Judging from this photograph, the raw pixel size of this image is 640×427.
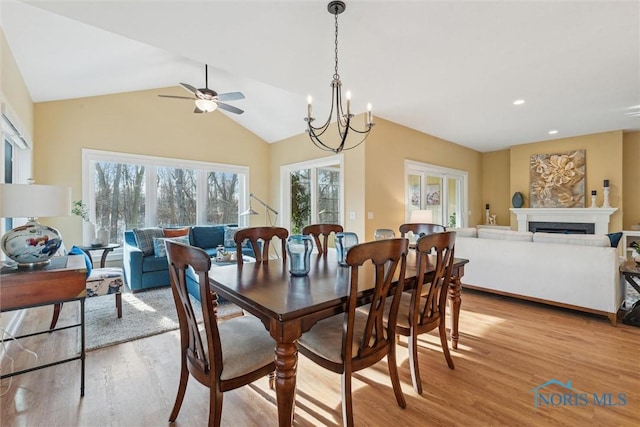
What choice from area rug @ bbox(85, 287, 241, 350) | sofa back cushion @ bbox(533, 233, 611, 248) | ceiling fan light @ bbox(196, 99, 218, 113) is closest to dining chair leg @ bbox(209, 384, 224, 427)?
area rug @ bbox(85, 287, 241, 350)

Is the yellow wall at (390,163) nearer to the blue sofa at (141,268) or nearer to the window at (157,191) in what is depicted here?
the blue sofa at (141,268)

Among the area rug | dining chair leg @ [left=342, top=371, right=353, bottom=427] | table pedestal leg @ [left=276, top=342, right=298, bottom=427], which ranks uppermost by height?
table pedestal leg @ [left=276, top=342, right=298, bottom=427]

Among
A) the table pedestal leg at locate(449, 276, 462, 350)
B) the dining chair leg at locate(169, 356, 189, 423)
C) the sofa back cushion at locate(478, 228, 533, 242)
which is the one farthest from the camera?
the sofa back cushion at locate(478, 228, 533, 242)

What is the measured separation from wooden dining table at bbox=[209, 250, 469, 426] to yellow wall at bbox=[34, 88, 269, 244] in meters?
3.97

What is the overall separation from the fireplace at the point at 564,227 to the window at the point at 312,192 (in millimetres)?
4495

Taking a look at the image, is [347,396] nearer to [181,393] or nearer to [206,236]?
[181,393]

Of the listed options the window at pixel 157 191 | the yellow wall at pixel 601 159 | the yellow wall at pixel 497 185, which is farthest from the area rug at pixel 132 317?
the yellow wall at pixel 601 159

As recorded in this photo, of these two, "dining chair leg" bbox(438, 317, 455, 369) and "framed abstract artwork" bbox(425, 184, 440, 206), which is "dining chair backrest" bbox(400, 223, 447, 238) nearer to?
"dining chair leg" bbox(438, 317, 455, 369)

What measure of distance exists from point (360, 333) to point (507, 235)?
2.85 m

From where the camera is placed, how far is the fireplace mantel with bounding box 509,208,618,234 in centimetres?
522

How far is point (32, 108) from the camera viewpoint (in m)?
3.89

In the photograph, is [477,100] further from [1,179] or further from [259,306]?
[1,179]

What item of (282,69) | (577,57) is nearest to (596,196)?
(577,57)

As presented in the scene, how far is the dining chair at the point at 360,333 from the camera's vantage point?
4.41 feet
